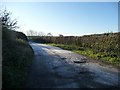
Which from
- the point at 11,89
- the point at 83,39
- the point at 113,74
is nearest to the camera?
the point at 11,89

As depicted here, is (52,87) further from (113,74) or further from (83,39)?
(83,39)

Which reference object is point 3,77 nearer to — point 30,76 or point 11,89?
point 11,89

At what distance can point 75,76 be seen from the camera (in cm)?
1326

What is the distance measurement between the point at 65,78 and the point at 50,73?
1731mm

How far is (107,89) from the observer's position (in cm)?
1028

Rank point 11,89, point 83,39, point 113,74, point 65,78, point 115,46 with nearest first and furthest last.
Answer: point 11,89 < point 65,78 < point 113,74 < point 115,46 < point 83,39

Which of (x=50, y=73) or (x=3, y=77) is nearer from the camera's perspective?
(x=3, y=77)

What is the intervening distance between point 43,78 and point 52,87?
7.18ft

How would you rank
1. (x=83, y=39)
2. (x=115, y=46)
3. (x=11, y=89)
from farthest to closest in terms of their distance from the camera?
(x=83, y=39), (x=115, y=46), (x=11, y=89)

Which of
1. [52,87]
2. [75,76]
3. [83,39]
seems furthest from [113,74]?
[83,39]

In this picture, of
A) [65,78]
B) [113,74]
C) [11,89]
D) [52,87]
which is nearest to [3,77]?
[11,89]

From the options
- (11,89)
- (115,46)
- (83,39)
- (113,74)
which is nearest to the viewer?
(11,89)

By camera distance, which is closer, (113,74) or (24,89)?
(24,89)

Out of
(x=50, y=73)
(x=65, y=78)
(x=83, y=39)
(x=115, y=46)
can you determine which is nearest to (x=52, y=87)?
(x=65, y=78)
